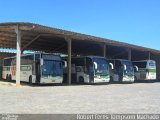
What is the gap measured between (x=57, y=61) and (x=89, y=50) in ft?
47.4

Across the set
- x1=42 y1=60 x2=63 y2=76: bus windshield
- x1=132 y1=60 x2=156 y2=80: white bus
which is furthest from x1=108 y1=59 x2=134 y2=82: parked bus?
x1=42 y1=60 x2=63 y2=76: bus windshield

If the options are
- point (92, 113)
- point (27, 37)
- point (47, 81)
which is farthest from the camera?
point (27, 37)

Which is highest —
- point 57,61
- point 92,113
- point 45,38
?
point 45,38

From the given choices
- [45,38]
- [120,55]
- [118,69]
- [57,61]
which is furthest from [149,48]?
[57,61]

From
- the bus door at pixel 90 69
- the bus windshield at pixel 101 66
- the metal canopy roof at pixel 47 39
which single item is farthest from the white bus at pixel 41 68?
the bus windshield at pixel 101 66

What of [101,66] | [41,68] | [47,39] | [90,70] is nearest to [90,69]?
[90,70]

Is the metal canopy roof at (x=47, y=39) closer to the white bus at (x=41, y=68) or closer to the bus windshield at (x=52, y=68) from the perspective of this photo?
the white bus at (x=41, y=68)

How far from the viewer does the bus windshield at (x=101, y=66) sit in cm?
3020

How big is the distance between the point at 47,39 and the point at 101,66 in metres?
5.72

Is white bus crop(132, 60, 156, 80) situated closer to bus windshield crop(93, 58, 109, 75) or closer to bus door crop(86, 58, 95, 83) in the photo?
bus windshield crop(93, 58, 109, 75)

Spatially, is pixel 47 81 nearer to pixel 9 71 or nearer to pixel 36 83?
pixel 36 83

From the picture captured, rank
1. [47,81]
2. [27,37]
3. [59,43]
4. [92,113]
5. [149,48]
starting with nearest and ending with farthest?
1. [92,113]
2. [47,81]
3. [27,37]
4. [59,43]
5. [149,48]

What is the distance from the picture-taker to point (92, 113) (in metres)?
11.1

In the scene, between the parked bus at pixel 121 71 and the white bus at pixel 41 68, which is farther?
Answer: the parked bus at pixel 121 71
